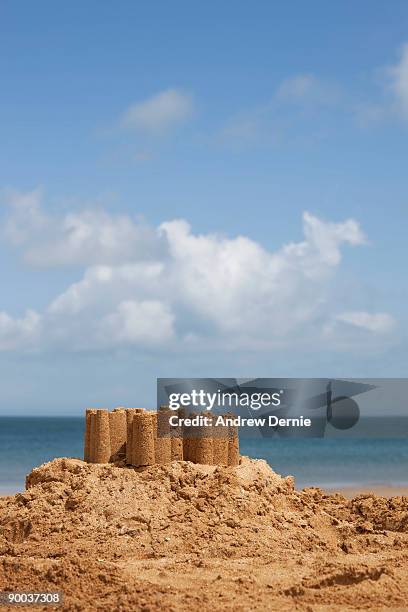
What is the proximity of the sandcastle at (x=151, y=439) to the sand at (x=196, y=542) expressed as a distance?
252 mm

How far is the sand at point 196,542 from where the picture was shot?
9.39m

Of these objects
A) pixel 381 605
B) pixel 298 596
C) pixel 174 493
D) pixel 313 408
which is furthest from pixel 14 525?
pixel 313 408

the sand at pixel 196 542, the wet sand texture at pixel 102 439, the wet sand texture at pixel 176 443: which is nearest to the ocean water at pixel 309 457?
the wet sand texture at pixel 102 439

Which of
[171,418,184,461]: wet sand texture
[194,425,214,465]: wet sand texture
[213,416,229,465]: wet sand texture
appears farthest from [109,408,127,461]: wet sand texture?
[213,416,229,465]: wet sand texture

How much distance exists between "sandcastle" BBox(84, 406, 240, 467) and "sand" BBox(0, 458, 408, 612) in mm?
252

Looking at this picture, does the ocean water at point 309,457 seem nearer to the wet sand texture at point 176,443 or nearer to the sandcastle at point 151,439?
the sandcastle at point 151,439

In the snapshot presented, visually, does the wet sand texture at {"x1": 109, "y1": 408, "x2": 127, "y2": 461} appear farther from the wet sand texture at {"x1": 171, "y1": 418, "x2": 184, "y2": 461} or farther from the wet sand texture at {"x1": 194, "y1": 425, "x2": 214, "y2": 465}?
the wet sand texture at {"x1": 194, "y1": 425, "x2": 214, "y2": 465}

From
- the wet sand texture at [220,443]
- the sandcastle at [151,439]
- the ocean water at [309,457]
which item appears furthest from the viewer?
the ocean water at [309,457]

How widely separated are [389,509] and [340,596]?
5.06m

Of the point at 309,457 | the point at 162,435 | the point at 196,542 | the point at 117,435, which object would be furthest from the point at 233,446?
the point at 309,457

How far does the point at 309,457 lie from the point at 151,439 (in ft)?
145

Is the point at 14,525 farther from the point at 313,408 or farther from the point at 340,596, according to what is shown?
the point at 313,408

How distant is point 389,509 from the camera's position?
14.0m

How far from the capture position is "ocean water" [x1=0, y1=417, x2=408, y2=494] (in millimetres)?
40766
